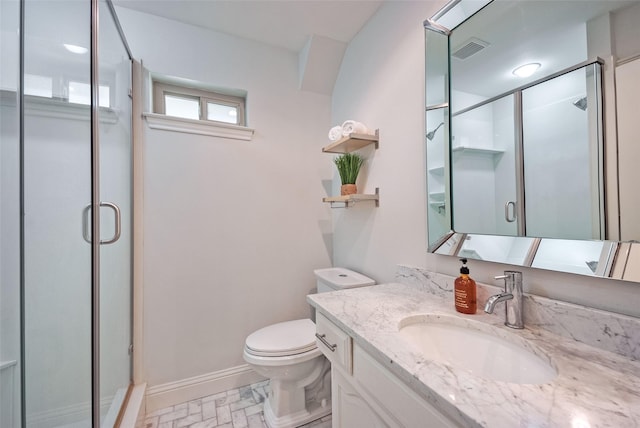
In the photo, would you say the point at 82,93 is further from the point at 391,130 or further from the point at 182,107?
the point at 391,130

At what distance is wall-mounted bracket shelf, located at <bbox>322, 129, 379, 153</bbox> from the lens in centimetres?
151

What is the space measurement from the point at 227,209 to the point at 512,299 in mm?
1610

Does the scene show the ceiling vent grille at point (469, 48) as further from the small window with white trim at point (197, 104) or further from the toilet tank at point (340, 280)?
the small window with white trim at point (197, 104)

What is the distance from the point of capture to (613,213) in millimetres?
682

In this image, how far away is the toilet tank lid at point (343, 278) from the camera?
151 centimetres

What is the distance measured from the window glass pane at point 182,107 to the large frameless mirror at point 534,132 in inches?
59.9

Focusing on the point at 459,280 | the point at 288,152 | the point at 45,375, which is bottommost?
the point at 45,375

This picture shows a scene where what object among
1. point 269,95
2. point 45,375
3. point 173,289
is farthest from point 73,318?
point 269,95

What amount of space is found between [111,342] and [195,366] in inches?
24.1

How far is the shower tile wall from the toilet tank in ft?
2.45

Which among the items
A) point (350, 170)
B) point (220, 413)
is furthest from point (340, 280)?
point (220, 413)

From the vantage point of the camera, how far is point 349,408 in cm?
89

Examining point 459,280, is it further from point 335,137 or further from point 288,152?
point 288,152

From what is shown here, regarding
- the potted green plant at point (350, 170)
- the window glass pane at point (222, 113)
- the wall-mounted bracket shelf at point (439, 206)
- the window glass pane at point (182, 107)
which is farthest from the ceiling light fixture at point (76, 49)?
the wall-mounted bracket shelf at point (439, 206)
